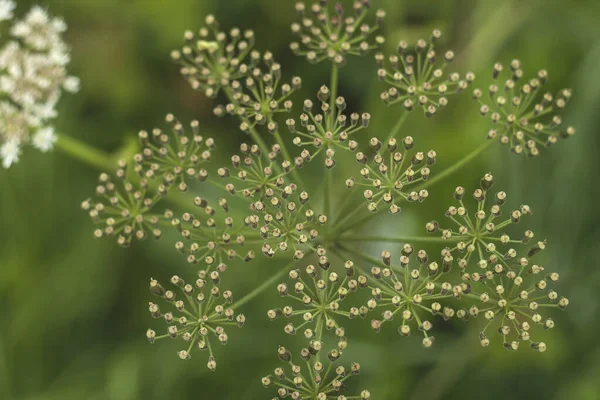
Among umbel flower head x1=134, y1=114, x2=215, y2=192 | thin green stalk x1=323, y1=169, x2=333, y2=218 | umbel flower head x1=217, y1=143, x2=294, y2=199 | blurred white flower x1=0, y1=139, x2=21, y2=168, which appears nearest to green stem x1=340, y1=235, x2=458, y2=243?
thin green stalk x1=323, y1=169, x2=333, y2=218

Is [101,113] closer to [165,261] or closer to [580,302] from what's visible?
[165,261]

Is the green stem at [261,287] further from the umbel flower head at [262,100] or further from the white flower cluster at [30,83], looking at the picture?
the white flower cluster at [30,83]

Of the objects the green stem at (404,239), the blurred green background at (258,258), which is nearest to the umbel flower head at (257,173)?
the green stem at (404,239)

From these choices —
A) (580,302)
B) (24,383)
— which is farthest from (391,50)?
(24,383)

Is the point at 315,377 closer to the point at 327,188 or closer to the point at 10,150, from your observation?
the point at 327,188

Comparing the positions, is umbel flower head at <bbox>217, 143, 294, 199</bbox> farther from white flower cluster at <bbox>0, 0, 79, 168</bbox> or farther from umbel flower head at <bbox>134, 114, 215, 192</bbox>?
white flower cluster at <bbox>0, 0, 79, 168</bbox>

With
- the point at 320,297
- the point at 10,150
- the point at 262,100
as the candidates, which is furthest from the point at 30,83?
the point at 320,297

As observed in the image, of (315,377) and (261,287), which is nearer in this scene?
(315,377)
